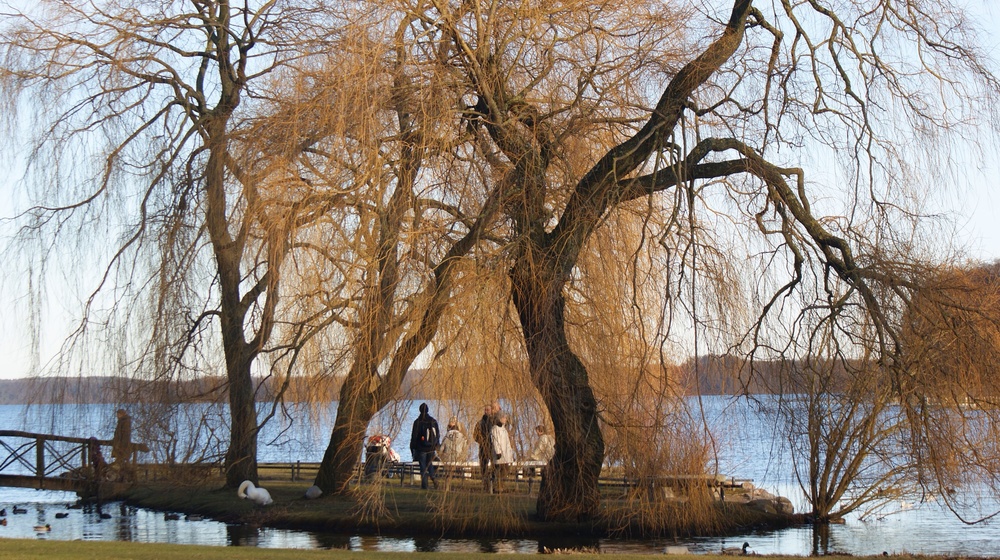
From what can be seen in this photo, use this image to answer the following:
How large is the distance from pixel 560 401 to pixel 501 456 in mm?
933

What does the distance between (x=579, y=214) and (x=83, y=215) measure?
689 centimetres

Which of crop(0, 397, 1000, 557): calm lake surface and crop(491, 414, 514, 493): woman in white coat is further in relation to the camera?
crop(0, 397, 1000, 557): calm lake surface

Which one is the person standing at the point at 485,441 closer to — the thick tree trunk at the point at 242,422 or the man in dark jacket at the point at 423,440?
the man in dark jacket at the point at 423,440

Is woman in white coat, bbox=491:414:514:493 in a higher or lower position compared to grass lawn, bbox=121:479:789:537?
higher

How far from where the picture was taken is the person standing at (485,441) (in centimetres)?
1045

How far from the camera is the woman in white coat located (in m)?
11.1

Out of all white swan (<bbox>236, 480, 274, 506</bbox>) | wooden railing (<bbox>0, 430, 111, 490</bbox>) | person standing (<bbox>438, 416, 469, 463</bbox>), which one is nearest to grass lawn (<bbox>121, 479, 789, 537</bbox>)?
white swan (<bbox>236, 480, 274, 506</bbox>)

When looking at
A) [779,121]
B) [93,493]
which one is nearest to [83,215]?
[93,493]

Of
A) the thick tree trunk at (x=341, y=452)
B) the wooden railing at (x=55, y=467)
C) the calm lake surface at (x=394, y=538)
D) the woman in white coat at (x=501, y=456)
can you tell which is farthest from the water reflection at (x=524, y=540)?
the thick tree trunk at (x=341, y=452)

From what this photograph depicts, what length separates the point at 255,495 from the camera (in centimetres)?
1416

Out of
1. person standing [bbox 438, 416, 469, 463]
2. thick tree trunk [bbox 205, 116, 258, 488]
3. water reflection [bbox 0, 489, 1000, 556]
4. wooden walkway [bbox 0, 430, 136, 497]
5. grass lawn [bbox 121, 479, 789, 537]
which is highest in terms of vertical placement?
thick tree trunk [bbox 205, 116, 258, 488]

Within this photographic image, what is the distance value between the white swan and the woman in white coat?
4.23 meters

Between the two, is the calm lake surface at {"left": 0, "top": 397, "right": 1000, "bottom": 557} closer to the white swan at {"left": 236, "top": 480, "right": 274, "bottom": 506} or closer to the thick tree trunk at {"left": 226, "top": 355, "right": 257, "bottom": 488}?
the thick tree trunk at {"left": 226, "top": 355, "right": 257, "bottom": 488}

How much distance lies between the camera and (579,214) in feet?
35.9
